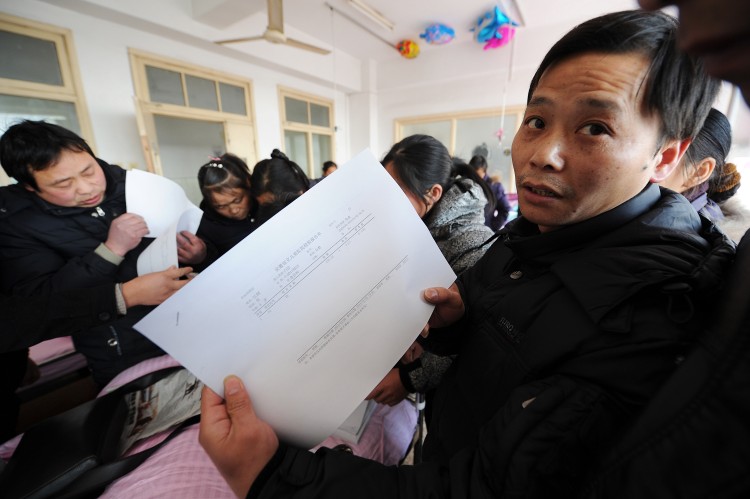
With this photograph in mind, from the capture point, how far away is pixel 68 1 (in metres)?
2.76

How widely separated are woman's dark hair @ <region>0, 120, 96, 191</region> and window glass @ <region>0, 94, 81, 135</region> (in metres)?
2.57

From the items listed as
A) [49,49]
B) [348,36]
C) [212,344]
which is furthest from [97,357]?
[348,36]

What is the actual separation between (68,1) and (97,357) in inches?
151

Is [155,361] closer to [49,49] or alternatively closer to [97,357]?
[97,357]

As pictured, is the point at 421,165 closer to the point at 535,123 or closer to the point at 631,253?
the point at 535,123

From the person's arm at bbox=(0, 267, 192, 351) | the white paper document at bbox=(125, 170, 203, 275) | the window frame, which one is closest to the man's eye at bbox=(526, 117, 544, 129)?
the person's arm at bbox=(0, 267, 192, 351)

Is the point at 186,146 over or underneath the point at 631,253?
over

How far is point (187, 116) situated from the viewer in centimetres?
391

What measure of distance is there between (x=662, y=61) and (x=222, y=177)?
1627 millimetres

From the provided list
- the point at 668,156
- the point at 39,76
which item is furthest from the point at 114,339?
the point at 39,76

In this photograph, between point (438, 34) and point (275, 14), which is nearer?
point (275, 14)

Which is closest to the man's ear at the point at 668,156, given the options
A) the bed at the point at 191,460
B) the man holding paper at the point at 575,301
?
the man holding paper at the point at 575,301

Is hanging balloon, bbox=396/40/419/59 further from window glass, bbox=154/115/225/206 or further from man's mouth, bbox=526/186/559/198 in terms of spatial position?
man's mouth, bbox=526/186/559/198

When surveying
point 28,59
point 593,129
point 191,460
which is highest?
point 28,59
